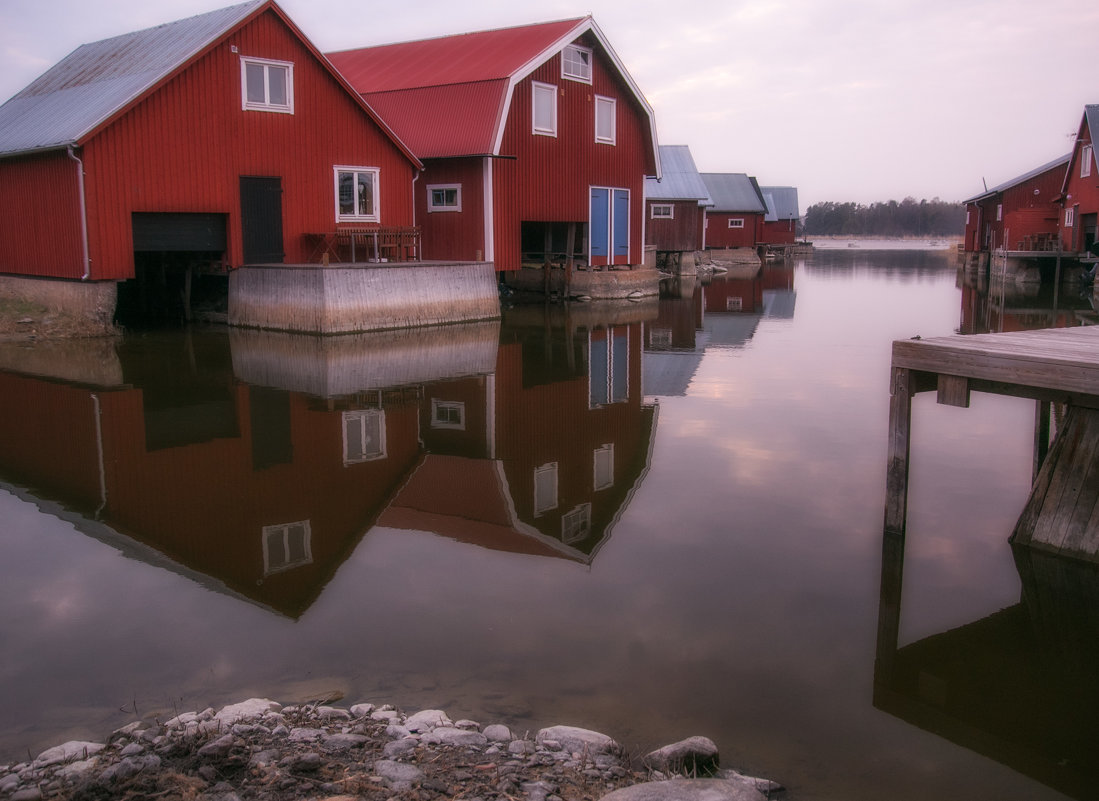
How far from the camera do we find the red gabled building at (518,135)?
25344mm

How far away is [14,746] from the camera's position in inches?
178

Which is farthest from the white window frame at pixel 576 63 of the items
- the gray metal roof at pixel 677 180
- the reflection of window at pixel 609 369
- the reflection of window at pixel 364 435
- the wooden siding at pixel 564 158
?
the gray metal roof at pixel 677 180

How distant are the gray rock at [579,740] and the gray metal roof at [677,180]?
4341cm

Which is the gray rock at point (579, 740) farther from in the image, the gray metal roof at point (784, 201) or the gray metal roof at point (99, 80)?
the gray metal roof at point (784, 201)

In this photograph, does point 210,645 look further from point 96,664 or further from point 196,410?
point 196,410

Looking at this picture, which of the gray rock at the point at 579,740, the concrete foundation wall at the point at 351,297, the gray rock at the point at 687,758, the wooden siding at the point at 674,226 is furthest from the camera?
the wooden siding at the point at 674,226

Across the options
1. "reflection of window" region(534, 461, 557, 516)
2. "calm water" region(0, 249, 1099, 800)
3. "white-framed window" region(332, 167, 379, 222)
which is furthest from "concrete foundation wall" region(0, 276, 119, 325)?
"reflection of window" region(534, 461, 557, 516)

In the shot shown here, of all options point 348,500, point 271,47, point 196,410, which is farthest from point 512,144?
point 348,500

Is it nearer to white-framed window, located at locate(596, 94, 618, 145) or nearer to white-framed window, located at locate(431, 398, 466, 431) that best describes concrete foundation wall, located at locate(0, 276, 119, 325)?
white-framed window, located at locate(431, 398, 466, 431)

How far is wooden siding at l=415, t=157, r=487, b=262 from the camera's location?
25.3 m

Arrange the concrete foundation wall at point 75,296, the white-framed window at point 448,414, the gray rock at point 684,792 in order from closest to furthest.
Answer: the gray rock at point 684,792
the white-framed window at point 448,414
the concrete foundation wall at point 75,296

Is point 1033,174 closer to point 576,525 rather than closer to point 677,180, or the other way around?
point 677,180

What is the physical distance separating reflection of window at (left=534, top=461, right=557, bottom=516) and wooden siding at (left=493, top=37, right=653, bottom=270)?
16.9 metres

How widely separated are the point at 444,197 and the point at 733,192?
132 feet
